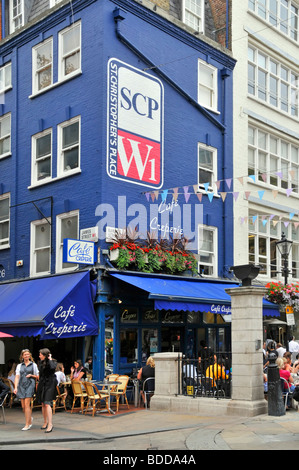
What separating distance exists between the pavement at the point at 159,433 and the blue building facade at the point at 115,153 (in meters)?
3.56

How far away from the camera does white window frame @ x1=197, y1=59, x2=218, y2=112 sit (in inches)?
869

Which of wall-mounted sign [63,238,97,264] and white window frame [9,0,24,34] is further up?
white window frame [9,0,24,34]

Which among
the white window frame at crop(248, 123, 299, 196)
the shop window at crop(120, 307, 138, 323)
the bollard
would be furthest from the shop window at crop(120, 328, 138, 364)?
A: the white window frame at crop(248, 123, 299, 196)

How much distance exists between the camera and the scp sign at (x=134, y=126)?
1848 centimetres

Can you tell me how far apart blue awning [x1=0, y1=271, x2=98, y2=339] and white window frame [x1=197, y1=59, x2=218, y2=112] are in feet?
27.1

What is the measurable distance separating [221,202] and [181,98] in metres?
3.92

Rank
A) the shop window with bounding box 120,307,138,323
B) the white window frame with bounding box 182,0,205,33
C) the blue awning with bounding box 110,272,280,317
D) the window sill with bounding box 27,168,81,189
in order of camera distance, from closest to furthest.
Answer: the blue awning with bounding box 110,272,280,317 → the shop window with bounding box 120,307,138,323 → the window sill with bounding box 27,168,81,189 → the white window frame with bounding box 182,0,205,33

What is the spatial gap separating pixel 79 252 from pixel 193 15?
10804mm

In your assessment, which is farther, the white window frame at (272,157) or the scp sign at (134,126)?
the white window frame at (272,157)

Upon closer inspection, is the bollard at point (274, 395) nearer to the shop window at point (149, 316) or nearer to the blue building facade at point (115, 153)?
the blue building facade at point (115, 153)

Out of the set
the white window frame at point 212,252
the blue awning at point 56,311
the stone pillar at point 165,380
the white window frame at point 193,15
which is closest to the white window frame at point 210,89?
the white window frame at point 193,15

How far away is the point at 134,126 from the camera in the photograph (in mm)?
19078

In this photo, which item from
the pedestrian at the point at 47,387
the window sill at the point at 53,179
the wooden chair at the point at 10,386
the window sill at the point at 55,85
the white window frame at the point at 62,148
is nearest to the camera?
the pedestrian at the point at 47,387

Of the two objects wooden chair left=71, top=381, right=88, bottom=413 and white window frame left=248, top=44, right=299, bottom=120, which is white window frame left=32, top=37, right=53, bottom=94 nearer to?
white window frame left=248, top=44, right=299, bottom=120
